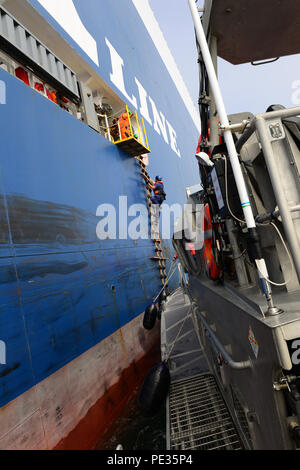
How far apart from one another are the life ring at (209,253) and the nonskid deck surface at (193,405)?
1923 millimetres

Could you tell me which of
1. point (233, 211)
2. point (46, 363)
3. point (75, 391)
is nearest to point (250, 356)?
point (233, 211)

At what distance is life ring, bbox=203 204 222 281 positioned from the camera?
3025 millimetres

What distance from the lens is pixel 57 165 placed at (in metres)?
5.15

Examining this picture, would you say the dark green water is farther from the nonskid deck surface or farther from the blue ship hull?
the blue ship hull

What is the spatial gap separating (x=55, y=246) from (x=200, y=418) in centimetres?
351

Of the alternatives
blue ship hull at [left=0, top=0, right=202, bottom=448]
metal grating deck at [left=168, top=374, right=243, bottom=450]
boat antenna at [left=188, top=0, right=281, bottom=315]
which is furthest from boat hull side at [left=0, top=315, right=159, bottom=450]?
boat antenna at [left=188, top=0, right=281, bottom=315]

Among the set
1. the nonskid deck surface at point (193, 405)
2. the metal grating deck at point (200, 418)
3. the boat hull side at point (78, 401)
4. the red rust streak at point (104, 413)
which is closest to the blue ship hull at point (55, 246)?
the boat hull side at point (78, 401)

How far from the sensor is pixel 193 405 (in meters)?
3.93

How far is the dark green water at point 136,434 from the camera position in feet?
15.0

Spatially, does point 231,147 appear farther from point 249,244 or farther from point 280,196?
point 249,244

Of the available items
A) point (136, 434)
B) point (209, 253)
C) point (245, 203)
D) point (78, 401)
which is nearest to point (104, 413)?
point (136, 434)

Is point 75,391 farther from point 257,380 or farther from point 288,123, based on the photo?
point 288,123

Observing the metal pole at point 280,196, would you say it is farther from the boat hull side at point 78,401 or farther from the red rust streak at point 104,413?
the red rust streak at point 104,413

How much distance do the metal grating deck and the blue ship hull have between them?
187 centimetres
